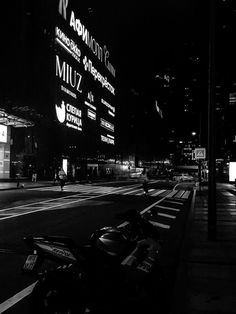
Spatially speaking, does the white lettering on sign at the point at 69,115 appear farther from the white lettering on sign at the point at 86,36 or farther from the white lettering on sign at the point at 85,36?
the white lettering on sign at the point at 86,36

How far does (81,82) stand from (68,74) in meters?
8.82

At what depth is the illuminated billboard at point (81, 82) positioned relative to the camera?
220ft

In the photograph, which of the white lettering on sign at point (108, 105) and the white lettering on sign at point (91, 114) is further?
the white lettering on sign at point (108, 105)

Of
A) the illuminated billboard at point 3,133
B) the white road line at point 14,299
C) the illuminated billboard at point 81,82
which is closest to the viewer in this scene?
the white road line at point 14,299

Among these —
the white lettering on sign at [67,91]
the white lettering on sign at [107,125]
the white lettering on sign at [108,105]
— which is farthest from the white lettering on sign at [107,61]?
the white lettering on sign at [67,91]

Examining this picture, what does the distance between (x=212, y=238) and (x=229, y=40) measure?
77660 millimetres

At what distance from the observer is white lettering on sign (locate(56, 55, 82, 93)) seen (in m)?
66.5

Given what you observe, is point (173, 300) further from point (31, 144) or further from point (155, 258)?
point (31, 144)

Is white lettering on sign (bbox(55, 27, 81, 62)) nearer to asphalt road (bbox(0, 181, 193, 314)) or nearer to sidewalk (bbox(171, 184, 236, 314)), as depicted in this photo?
asphalt road (bbox(0, 181, 193, 314))

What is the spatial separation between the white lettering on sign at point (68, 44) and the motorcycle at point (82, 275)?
63.9 m

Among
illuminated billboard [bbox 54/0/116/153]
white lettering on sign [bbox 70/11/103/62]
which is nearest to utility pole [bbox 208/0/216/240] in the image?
illuminated billboard [bbox 54/0/116/153]

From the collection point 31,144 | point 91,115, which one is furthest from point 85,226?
point 91,115

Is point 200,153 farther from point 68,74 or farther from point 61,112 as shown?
point 68,74

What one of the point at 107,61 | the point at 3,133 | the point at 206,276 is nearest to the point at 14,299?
the point at 206,276
